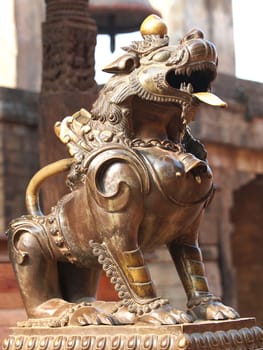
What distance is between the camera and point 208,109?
9102 millimetres

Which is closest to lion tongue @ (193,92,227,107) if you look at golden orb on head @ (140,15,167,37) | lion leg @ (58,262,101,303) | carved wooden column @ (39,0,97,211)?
golden orb on head @ (140,15,167,37)

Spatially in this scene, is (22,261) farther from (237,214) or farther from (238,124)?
(237,214)

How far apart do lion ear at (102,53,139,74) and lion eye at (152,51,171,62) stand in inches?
2.5

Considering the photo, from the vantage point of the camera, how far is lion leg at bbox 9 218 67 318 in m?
2.73

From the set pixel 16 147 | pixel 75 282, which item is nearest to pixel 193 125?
pixel 16 147

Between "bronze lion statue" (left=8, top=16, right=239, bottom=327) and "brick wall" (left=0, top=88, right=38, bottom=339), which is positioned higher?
"bronze lion statue" (left=8, top=16, right=239, bottom=327)

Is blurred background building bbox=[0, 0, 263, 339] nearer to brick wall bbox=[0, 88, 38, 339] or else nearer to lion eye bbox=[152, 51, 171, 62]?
brick wall bbox=[0, 88, 38, 339]

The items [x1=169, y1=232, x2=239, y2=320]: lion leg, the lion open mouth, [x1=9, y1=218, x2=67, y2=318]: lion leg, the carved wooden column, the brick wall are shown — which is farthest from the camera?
the brick wall

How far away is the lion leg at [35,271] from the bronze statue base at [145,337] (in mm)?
104

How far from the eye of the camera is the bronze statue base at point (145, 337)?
2.37 metres

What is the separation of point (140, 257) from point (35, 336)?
38 centimetres

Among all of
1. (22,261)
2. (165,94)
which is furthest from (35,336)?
(165,94)

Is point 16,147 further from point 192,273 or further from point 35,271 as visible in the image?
point 192,273

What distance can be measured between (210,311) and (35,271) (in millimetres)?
526
